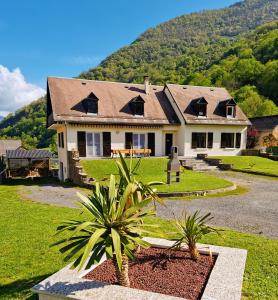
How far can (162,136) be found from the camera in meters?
26.2

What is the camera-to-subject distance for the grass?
479 centimetres

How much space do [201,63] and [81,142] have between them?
6756 cm

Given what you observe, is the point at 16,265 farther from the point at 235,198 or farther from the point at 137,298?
the point at 235,198

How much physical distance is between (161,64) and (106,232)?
8542cm

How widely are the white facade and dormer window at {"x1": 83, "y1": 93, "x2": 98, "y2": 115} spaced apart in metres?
1.48

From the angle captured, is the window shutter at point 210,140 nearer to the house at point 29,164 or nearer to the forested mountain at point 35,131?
the house at point 29,164

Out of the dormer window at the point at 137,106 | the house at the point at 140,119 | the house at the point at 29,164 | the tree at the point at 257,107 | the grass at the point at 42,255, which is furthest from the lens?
the tree at the point at 257,107

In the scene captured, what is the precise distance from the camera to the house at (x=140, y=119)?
22.6m

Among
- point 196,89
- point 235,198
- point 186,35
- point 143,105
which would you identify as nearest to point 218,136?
point 196,89

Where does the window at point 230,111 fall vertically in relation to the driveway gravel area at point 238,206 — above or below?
above

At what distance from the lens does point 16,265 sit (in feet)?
19.0

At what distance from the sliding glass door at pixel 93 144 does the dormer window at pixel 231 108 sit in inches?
557

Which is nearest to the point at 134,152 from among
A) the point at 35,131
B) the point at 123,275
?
the point at 123,275

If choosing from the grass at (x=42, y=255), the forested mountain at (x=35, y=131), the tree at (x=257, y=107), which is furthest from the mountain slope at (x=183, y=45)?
the grass at (x=42, y=255)
